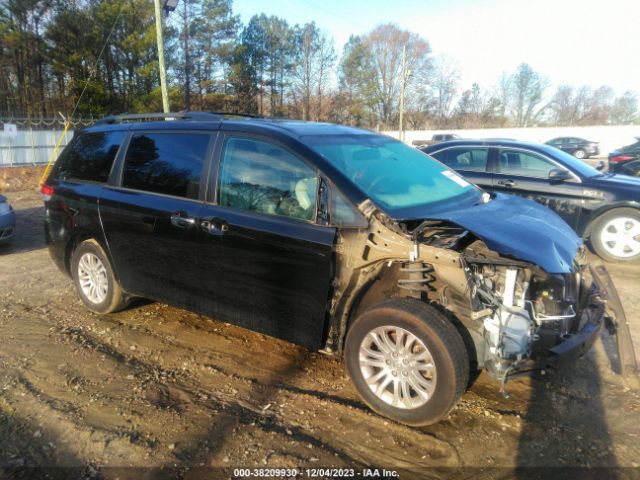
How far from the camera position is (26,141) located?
22422mm

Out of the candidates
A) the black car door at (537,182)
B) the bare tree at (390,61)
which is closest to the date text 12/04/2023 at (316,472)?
the black car door at (537,182)

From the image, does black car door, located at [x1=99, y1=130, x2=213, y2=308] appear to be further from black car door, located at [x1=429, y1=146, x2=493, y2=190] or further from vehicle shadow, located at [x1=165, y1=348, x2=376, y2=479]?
black car door, located at [x1=429, y1=146, x2=493, y2=190]

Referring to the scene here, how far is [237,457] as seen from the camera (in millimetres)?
2713

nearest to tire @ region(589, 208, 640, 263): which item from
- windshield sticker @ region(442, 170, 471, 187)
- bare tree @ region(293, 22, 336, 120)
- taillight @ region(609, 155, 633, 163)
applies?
windshield sticker @ region(442, 170, 471, 187)

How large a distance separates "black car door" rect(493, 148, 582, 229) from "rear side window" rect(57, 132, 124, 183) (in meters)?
5.50

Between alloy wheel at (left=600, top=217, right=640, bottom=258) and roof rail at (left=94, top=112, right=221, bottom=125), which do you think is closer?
roof rail at (left=94, top=112, right=221, bottom=125)

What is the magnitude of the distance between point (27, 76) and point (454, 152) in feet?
132

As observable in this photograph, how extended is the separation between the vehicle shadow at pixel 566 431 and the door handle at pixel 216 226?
2.31m

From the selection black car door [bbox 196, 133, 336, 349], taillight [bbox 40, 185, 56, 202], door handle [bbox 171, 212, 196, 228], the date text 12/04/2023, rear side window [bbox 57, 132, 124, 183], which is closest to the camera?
the date text 12/04/2023

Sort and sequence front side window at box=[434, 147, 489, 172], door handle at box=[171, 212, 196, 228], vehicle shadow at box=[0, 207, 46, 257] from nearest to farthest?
door handle at box=[171, 212, 196, 228], vehicle shadow at box=[0, 207, 46, 257], front side window at box=[434, 147, 489, 172]

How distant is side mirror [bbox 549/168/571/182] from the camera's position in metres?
7.04

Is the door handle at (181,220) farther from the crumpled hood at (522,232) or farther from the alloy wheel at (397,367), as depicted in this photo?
the crumpled hood at (522,232)

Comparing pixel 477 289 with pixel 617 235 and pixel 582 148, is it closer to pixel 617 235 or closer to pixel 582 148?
pixel 617 235

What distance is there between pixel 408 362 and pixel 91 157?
367 centimetres
